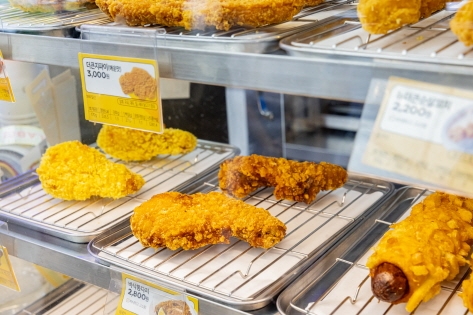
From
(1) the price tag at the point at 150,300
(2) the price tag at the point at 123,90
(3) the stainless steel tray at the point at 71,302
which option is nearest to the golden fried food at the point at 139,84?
(2) the price tag at the point at 123,90

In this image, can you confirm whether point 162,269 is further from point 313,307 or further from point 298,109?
point 298,109

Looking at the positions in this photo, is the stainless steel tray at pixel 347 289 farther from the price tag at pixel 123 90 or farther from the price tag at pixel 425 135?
the price tag at pixel 123 90

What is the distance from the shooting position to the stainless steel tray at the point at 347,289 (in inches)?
38.8

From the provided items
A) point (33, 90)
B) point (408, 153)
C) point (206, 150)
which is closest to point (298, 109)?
point (206, 150)

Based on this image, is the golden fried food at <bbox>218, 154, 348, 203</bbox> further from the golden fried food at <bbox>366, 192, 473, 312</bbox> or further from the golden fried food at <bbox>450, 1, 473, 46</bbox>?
the golden fried food at <bbox>450, 1, 473, 46</bbox>

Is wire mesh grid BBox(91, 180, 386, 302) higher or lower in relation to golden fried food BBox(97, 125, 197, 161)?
lower

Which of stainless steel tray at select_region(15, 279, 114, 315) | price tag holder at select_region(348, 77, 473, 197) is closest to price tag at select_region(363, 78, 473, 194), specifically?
price tag holder at select_region(348, 77, 473, 197)

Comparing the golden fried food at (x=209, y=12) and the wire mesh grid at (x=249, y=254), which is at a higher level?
the golden fried food at (x=209, y=12)

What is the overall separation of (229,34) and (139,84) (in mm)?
224

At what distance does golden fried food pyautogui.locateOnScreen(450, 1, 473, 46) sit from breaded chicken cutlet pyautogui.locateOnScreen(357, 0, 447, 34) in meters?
0.10

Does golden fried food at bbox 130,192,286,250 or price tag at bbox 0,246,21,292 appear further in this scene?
price tag at bbox 0,246,21,292

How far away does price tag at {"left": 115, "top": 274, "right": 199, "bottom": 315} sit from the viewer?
42.7 inches

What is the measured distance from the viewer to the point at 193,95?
2184 mm

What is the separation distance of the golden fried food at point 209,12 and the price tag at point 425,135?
0.35 metres
